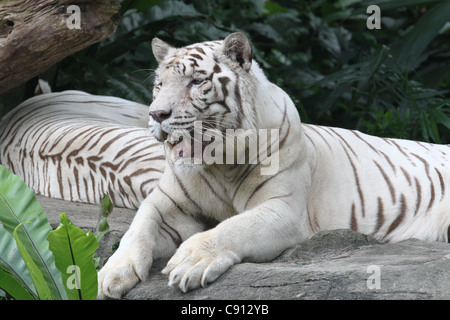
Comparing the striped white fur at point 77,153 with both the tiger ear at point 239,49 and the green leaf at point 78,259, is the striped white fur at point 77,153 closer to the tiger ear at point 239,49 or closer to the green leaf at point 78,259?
the tiger ear at point 239,49

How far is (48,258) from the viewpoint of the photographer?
8.94 feet

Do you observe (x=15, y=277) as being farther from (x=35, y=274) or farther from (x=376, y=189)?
(x=376, y=189)

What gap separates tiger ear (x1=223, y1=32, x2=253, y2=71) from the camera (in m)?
3.05

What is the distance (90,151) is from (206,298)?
6.95 ft

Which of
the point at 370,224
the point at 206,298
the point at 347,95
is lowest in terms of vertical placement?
the point at 347,95

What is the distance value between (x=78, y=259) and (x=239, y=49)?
1.16 m

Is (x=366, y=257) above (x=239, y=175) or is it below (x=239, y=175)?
below

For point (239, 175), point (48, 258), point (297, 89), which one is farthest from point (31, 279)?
point (297, 89)

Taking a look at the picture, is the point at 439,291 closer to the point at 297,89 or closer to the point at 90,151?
the point at 90,151

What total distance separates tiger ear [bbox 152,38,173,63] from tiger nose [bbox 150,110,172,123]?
525 millimetres

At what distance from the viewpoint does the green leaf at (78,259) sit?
2516mm
